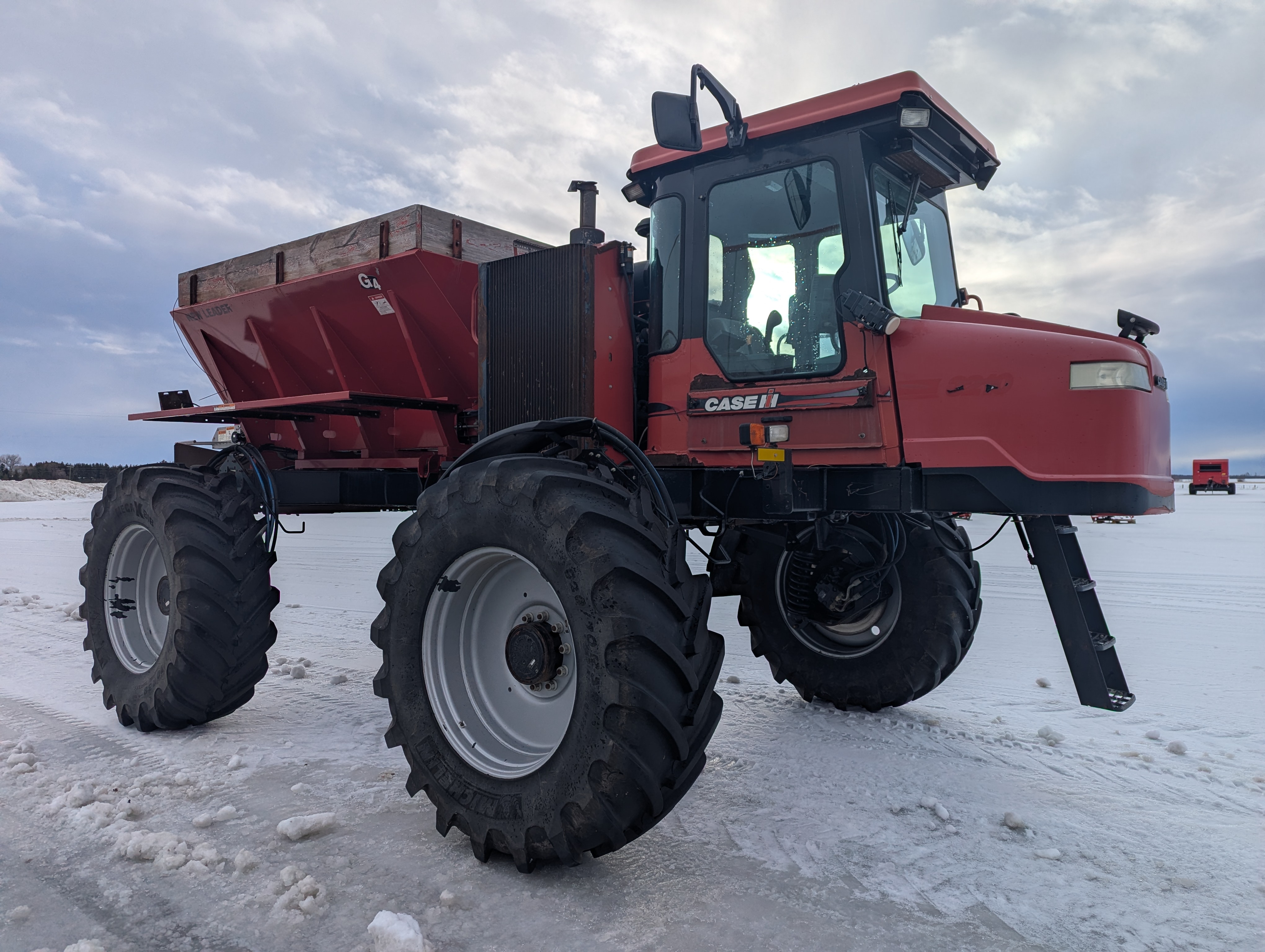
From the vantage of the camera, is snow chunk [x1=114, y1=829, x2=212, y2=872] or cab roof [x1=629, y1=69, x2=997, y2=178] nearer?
snow chunk [x1=114, y1=829, x2=212, y2=872]

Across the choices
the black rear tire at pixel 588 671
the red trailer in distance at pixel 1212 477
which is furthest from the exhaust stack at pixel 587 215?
the red trailer in distance at pixel 1212 477

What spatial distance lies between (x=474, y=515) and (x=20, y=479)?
155ft

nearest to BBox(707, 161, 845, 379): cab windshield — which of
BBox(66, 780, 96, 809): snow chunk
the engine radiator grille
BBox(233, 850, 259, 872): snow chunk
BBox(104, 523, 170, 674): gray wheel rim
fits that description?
the engine radiator grille

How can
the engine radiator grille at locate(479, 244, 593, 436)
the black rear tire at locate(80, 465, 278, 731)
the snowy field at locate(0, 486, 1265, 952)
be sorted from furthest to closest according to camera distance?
the black rear tire at locate(80, 465, 278, 731)
the engine radiator grille at locate(479, 244, 593, 436)
the snowy field at locate(0, 486, 1265, 952)

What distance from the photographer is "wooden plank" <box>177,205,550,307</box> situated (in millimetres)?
4746

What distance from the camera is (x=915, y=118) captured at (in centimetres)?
363

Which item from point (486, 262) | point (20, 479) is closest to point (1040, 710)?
point (486, 262)

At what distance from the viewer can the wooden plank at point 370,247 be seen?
4.75 meters

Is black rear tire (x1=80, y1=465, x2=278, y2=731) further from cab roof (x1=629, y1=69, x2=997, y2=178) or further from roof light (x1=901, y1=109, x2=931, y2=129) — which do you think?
roof light (x1=901, y1=109, x2=931, y2=129)

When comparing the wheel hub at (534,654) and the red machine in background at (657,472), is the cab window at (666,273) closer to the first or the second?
the red machine in background at (657,472)

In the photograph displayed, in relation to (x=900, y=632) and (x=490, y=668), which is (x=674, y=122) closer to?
(x=490, y=668)

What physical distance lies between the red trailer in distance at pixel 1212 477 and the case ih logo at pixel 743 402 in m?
49.4

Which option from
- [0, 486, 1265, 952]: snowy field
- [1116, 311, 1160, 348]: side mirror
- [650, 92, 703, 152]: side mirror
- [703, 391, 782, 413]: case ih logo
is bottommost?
[0, 486, 1265, 952]: snowy field

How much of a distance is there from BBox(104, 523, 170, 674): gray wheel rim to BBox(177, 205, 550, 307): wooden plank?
1.81 m
